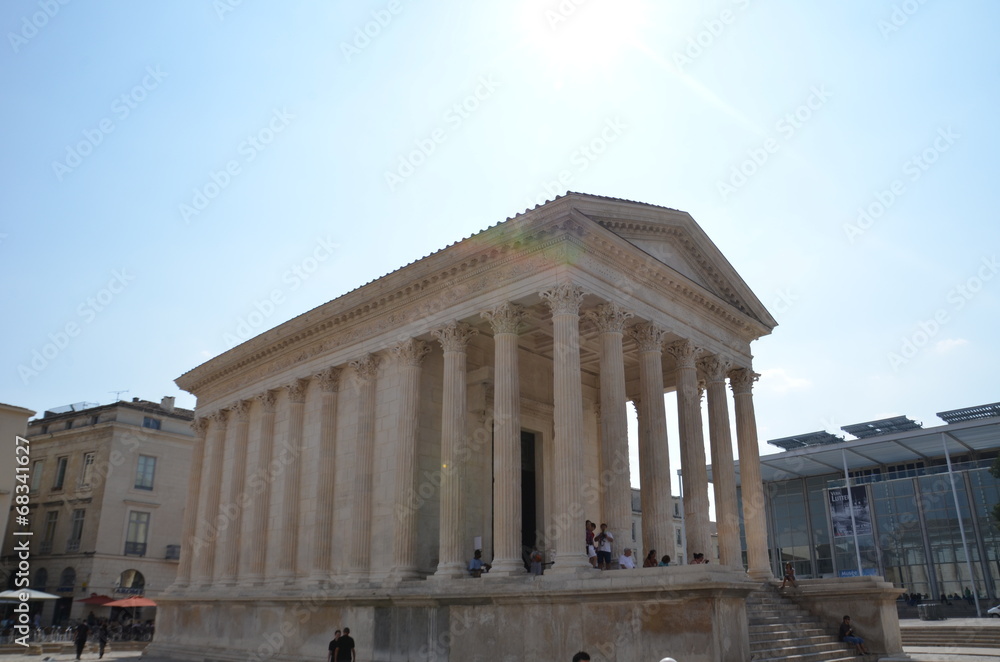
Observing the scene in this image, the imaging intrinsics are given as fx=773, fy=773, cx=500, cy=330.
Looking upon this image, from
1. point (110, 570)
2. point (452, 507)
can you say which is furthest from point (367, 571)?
point (110, 570)

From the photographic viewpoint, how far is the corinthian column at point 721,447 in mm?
21688

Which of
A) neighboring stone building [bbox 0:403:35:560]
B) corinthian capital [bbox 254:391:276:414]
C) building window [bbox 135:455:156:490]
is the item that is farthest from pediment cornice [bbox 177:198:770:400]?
building window [bbox 135:455:156:490]

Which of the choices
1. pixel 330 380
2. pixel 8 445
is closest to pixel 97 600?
pixel 8 445

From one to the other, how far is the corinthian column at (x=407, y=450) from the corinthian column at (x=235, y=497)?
908 centimetres

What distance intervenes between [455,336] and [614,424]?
15.5 ft

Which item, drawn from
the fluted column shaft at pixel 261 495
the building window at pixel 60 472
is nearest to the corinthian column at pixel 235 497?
the fluted column shaft at pixel 261 495

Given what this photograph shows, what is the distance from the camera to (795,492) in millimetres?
53375

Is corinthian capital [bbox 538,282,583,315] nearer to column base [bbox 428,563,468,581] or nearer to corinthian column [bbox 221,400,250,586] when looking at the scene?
column base [bbox 428,563,468,581]

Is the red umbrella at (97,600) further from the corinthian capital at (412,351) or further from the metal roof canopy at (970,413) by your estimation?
the metal roof canopy at (970,413)

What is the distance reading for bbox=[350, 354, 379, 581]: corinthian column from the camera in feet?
69.3

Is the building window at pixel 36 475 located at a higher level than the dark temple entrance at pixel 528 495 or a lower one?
higher

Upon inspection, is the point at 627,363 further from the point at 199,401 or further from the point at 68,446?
the point at 68,446

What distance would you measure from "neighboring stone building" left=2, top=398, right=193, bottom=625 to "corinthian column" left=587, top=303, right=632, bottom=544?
34672 mm

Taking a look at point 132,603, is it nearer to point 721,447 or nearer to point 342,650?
point 342,650
